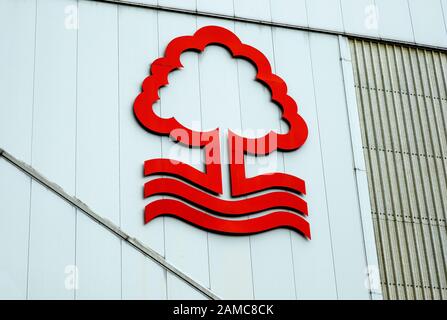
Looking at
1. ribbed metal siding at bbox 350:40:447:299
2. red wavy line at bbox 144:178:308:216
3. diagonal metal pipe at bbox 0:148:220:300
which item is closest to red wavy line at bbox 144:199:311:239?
red wavy line at bbox 144:178:308:216

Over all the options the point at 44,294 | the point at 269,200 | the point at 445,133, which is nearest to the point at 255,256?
the point at 269,200

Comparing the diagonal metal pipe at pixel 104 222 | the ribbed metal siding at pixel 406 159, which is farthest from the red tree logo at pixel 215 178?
the ribbed metal siding at pixel 406 159

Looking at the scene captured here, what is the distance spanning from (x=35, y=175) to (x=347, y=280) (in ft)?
18.7

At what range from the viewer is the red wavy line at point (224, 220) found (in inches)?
576

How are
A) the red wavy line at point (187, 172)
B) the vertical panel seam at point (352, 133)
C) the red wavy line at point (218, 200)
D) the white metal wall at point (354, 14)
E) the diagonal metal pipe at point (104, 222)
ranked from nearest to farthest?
the diagonal metal pipe at point (104, 222)
the red wavy line at point (218, 200)
the red wavy line at point (187, 172)
the vertical panel seam at point (352, 133)
the white metal wall at point (354, 14)

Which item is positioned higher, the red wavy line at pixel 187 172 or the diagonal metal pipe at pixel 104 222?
the red wavy line at pixel 187 172

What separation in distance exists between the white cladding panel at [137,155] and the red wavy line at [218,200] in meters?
0.30

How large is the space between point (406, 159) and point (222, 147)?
372 centimetres

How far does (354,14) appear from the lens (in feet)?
58.4

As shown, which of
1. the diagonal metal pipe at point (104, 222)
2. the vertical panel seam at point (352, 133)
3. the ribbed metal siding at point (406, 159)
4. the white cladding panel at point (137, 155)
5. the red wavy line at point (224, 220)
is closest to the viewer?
the diagonal metal pipe at point (104, 222)

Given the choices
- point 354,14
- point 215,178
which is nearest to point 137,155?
point 215,178

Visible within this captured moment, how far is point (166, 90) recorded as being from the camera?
1572 cm

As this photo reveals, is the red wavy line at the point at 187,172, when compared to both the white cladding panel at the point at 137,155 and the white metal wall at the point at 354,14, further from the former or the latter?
the white metal wall at the point at 354,14
